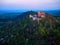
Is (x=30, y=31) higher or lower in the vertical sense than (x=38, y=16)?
lower

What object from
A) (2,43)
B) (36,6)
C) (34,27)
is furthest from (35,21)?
(2,43)

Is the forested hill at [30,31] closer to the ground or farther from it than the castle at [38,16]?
closer to the ground

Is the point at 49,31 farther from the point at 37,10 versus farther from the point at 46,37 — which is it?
the point at 37,10

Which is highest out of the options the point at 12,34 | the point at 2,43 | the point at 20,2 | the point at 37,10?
the point at 20,2

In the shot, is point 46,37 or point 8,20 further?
point 8,20

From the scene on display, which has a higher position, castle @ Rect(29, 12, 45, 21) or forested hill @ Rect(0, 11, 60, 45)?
castle @ Rect(29, 12, 45, 21)

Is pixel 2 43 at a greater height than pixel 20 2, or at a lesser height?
lesser

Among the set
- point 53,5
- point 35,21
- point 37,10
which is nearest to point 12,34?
point 35,21

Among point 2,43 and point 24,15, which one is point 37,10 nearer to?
point 24,15
